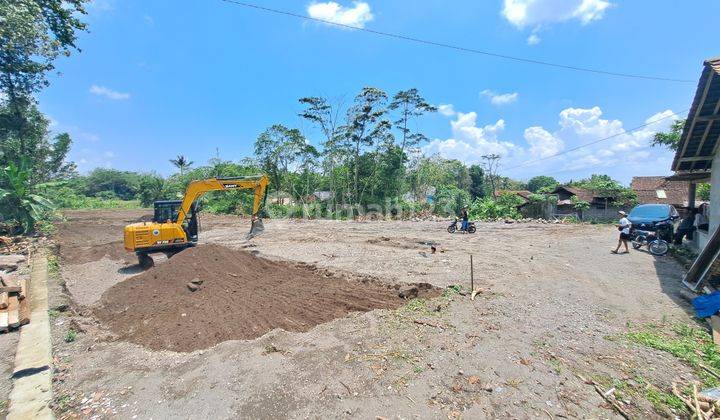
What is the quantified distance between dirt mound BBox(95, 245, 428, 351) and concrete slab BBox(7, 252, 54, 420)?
3.11 ft

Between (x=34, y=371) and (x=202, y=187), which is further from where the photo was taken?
(x=202, y=187)

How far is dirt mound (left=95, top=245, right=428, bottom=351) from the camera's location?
17.4ft

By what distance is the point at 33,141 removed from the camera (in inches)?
854

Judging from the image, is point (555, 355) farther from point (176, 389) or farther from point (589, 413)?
point (176, 389)

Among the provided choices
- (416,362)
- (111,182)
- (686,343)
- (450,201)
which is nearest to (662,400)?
(686,343)

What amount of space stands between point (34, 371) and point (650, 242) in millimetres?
15692

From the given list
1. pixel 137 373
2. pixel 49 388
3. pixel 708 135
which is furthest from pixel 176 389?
pixel 708 135

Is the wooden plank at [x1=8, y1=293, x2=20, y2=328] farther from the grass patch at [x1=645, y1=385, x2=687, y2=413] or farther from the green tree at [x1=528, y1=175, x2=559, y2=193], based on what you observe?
the green tree at [x1=528, y1=175, x2=559, y2=193]

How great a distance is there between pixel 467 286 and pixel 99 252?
14.5 m

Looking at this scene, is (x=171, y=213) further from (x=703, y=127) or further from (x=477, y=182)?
(x=477, y=182)

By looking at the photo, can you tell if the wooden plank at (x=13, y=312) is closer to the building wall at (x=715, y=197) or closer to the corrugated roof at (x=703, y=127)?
the corrugated roof at (x=703, y=127)

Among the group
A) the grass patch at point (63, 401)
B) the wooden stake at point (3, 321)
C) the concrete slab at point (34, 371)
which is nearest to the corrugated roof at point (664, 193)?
the grass patch at point (63, 401)

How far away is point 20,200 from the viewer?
13703 mm

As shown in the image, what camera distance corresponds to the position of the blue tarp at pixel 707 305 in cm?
528
